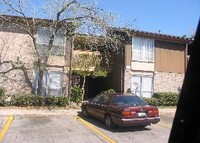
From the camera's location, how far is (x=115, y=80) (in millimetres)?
28047

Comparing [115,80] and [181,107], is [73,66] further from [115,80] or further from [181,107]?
[181,107]

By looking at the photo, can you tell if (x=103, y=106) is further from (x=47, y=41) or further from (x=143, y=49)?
(x=143, y=49)

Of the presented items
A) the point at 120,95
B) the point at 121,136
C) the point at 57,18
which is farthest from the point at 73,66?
the point at 121,136

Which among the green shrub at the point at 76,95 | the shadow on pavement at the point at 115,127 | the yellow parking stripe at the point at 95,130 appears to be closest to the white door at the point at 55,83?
the green shrub at the point at 76,95

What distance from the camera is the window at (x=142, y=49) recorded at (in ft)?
89.4

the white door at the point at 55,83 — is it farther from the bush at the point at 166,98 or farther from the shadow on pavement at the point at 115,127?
the shadow on pavement at the point at 115,127

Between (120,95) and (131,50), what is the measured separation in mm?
12621

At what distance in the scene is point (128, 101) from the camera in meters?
14.2

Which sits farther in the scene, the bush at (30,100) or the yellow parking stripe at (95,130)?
the bush at (30,100)

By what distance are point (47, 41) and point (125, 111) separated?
12.2m

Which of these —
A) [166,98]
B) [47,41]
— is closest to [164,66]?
[166,98]

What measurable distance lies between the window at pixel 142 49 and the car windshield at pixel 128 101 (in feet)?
42.2

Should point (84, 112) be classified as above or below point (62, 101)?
below

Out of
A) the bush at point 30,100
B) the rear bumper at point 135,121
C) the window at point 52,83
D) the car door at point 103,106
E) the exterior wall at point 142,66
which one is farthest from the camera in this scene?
the exterior wall at point 142,66
